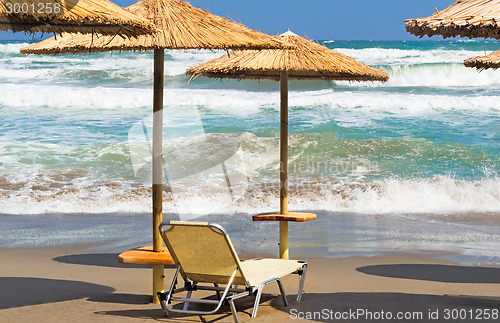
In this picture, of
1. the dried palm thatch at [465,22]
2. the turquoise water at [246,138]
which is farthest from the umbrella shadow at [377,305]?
the turquoise water at [246,138]

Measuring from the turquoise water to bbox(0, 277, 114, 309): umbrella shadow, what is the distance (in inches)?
163

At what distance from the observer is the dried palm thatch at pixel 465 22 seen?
3943 millimetres

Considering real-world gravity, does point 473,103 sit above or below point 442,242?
above

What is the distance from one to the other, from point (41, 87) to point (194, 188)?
466 inches

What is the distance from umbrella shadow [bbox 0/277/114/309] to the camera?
566 cm

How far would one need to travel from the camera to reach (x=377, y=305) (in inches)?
210

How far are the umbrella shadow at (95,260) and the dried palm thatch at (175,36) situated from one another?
8.02 ft

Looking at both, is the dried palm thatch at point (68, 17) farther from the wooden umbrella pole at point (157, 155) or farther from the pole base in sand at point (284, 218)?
the pole base in sand at point (284, 218)

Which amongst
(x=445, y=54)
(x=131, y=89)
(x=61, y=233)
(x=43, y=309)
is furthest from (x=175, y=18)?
(x=445, y=54)

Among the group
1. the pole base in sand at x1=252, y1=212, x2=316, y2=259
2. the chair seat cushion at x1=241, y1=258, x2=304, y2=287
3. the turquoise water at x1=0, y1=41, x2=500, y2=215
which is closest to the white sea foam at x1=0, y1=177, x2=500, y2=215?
the turquoise water at x1=0, y1=41, x2=500, y2=215

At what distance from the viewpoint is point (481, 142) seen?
17.4 metres

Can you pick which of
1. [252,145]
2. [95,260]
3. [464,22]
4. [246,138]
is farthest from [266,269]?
[246,138]

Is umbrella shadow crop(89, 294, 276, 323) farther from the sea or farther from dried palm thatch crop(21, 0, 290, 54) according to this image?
dried palm thatch crop(21, 0, 290, 54)

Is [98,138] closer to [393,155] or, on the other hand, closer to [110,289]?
[393,155]
